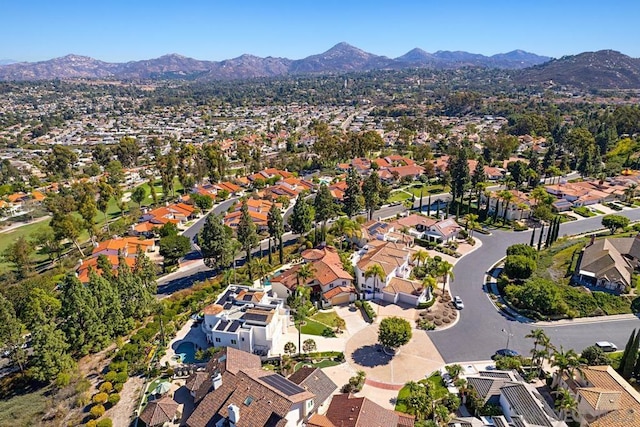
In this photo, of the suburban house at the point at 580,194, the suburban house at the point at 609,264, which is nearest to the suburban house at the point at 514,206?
the suburban house at the point at 580,194

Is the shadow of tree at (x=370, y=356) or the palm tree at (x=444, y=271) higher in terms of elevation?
the palm tree at (x=444, y=271)

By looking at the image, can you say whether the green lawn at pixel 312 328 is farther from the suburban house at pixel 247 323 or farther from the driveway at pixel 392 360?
the driveway at pixel 392 360

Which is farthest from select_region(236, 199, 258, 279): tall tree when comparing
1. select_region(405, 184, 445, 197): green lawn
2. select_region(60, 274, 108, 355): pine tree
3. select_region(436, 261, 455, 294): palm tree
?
select_region(405, 184, 445, 197): green lawn

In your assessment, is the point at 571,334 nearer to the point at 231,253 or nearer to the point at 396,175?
the point at 231,253

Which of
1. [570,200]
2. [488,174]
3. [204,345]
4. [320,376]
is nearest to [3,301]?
[204,345]

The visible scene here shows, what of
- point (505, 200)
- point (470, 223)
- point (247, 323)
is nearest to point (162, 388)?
point (247, 323)
